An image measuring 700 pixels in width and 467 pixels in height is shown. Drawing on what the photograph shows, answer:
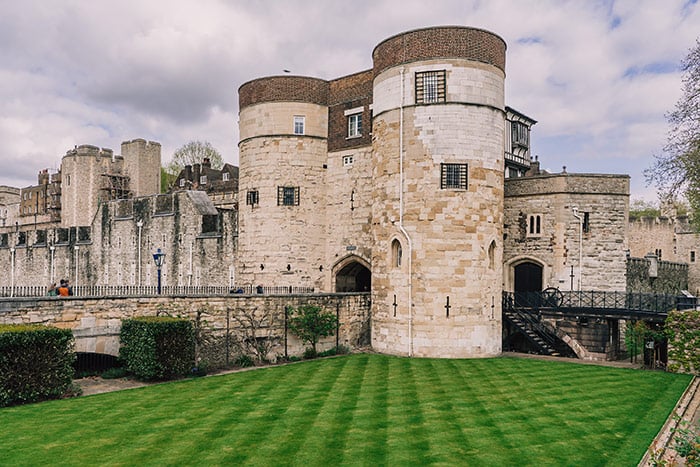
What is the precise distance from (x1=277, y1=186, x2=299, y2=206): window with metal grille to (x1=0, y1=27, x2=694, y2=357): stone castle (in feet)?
0.22

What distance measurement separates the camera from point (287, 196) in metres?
28.4

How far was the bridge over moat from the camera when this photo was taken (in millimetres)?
21094

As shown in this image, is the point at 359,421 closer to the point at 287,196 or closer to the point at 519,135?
the point at 287,196

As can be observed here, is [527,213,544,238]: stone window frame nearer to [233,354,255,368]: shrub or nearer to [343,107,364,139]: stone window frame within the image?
[343,107,364,139]: stone window frame

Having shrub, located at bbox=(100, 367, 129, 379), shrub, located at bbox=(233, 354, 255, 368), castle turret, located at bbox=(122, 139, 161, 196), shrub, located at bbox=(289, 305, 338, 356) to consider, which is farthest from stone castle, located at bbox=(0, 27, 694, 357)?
castle turret, located at bbox=(122, 139, 161, 196)

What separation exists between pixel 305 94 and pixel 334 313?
35.8 feet

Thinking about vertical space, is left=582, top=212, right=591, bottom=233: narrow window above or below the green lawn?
above

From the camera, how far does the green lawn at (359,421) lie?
1073 centimetres

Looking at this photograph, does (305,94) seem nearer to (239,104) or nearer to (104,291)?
(239,104)

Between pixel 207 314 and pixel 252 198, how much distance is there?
9699 mm

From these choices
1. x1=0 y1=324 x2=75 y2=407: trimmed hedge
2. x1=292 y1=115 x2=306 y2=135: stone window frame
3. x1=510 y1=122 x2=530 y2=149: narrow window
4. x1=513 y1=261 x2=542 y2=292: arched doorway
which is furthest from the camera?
x1=510 y1=122 x2=530 y2=149: narrow window

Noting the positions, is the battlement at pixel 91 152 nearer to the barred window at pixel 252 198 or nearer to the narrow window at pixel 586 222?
the barred window at pixel 252 198

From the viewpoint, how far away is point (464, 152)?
22.3m

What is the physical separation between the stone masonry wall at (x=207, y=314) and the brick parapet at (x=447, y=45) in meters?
9.79
